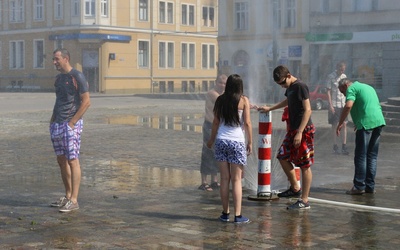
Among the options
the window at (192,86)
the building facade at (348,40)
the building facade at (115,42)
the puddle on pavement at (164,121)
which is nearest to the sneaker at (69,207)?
the puddle on pavement at (164,121)

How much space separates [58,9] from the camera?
60.3m

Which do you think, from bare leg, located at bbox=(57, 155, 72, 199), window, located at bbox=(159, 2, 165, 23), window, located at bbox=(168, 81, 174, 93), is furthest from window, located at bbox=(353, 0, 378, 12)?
window, located at bbox=(168, 81, 174, 93)

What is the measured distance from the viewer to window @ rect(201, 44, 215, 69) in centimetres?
6831

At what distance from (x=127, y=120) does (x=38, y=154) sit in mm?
10877

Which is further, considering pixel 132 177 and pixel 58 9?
pixel 58 9

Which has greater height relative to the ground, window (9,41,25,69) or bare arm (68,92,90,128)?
window (9,41,25,69)

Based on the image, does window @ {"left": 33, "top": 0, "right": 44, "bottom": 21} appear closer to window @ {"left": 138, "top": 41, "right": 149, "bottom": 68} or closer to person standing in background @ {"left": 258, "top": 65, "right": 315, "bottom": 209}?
window @ {"left": 138, "top": 41, "right": 149, "bottom": 68}

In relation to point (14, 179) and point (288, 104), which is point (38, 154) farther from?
point (288, 104)

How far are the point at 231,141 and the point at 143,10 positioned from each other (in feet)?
181

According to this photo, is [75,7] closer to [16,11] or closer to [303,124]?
[16,11]

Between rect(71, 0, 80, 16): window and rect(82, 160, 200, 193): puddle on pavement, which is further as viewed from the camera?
rect(71, 0, 80, 16): window

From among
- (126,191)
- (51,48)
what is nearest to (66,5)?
(51,48)

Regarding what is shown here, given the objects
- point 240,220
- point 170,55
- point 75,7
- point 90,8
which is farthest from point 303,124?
point 170,55

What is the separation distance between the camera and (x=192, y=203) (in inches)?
351
